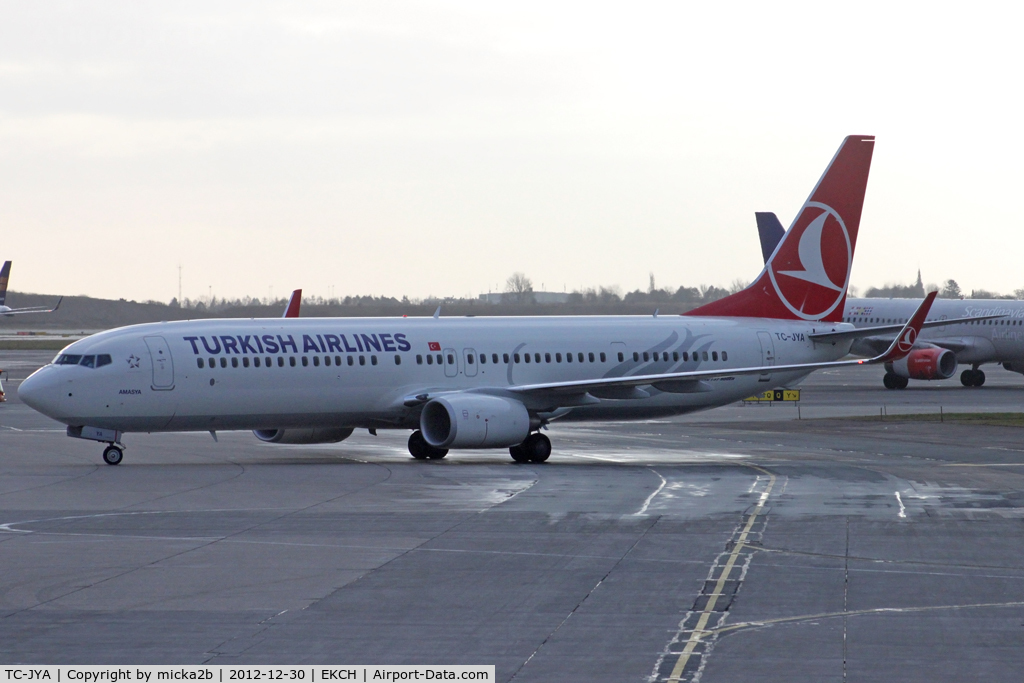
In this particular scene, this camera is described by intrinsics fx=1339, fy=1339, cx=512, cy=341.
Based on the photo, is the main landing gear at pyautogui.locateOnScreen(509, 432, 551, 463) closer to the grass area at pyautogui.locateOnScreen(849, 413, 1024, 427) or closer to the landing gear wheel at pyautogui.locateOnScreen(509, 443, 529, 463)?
the landing gear wheel at pyautogui.locateOnScreen(509, 443, 529, 463)

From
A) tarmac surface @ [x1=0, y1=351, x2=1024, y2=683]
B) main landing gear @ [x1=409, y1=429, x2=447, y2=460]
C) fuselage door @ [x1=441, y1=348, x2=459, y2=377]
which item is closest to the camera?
tarmac surface @ [x1=0, y1=351, x2=1024, y2=683]

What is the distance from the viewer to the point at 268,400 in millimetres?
34281

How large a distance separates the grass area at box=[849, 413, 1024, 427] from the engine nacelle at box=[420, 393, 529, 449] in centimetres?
1904

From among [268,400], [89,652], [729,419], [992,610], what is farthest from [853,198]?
[89,652]

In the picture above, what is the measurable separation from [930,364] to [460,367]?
128 feet

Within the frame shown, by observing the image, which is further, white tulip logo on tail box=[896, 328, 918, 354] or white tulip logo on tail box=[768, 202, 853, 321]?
white tulip logo on tail box=[768, 202, 853, 321]

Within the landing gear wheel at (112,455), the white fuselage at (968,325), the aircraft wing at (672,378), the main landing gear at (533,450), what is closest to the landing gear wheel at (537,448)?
the main landing gear at (533,450)

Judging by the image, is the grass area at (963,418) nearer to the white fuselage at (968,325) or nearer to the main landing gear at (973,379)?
the white fuselage at (968,325)

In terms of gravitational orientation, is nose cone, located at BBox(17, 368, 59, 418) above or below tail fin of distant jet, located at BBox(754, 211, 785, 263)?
below

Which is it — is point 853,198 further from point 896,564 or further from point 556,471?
point 896,564

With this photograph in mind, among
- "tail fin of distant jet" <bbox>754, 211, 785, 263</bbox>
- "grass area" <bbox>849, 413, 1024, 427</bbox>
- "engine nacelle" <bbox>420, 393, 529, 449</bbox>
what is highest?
"tail fin of distant jet" <bbox>754, 211, 785, 263</bbox>

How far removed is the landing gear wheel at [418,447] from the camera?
36.1m

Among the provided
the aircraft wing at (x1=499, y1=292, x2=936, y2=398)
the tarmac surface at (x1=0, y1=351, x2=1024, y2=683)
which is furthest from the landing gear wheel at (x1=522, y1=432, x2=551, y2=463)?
the aircraft wing at (x1=499, y1=292, x2=936, y2=398)

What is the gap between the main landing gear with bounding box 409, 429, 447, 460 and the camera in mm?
36031
